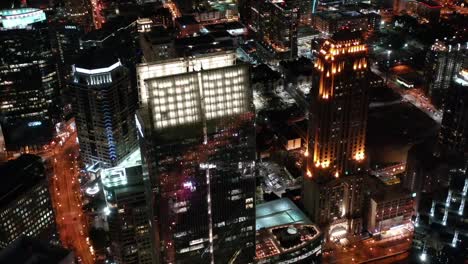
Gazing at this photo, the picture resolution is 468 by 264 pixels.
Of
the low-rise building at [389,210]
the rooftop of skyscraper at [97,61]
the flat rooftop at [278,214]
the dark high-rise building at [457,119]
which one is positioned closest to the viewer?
the flat rooftop at [278,214]

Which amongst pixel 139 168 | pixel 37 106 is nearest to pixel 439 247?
pixel 139 168

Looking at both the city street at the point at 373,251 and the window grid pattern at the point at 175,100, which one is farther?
the city street at the point at 373,251

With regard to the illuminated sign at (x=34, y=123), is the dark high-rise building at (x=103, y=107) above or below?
above

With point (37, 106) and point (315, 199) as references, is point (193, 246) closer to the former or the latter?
point (315, 199)

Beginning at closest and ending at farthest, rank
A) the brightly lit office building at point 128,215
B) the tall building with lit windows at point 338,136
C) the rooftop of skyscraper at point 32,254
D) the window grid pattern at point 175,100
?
the rooftop of skyscraper at point 32,254
the window grid pattern at point 175,100
the brightly lit office building at point 128,215
the tall building with lit windows at point 338,136

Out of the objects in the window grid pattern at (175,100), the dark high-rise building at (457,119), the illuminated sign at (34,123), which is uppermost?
the window grid pattern at (175,100)

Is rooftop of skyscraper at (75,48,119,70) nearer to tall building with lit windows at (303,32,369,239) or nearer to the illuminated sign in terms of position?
the illuminated sign

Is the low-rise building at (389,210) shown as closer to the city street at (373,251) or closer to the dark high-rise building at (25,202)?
the city street at (373,251)

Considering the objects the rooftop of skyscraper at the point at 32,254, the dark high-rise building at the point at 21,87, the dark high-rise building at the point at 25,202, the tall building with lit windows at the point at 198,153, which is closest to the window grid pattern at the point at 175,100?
the tall building with lit windows at the point at 198,153
